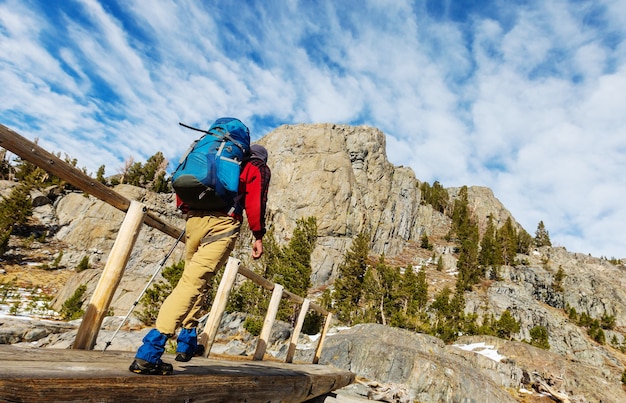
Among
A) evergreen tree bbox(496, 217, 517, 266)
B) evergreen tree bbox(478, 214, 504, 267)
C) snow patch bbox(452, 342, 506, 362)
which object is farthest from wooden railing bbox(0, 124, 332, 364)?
evergreen tree bbox(496, 217, 517, 266)

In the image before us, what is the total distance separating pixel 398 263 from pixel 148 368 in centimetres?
6904

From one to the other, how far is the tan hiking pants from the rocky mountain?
10380 millimetres

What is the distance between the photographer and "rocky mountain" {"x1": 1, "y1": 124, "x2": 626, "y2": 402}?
45.0ft

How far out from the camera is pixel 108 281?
2885mm

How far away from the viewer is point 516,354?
72.5 ft

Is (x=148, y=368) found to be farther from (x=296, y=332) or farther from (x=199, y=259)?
(x=296, y=332)

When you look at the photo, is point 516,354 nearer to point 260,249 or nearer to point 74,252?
point 260,249

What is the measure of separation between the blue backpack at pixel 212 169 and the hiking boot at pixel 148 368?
1.22 meters

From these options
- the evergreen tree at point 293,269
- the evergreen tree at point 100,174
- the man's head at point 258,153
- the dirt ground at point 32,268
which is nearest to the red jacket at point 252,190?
the man's head at point 258,153

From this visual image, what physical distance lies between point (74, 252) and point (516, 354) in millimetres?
47667

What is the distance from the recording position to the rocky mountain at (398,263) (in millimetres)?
13703

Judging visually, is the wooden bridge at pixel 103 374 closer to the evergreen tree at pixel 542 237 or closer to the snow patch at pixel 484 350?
the snow patch at pixel 484 350

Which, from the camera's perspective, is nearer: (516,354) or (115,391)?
(115,391)

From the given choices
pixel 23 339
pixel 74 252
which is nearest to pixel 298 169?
pixel 74 252
